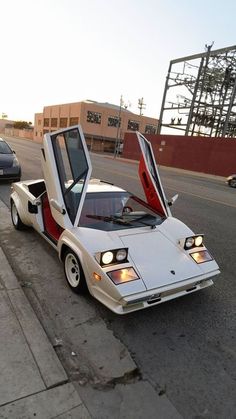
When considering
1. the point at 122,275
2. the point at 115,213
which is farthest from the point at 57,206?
the point at 122,275

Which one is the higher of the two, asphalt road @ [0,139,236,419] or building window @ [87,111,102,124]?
building window @ [87,111,102,124]

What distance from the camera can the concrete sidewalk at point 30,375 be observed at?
6.89 ft

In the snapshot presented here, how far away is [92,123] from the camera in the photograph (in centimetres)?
6022

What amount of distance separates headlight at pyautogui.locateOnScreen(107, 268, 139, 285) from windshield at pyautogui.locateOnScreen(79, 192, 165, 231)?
681mm

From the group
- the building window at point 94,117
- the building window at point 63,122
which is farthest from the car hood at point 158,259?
the building window at point 63,122

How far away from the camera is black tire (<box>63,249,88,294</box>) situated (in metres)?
3.44

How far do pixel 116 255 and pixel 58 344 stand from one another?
3.18ft

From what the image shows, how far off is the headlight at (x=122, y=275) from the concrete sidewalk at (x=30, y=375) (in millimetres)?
812

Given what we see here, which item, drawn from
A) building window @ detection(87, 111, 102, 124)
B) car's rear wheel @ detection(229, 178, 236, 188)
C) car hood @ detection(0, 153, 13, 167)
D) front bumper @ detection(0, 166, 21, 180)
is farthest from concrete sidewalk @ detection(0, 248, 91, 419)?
building window @ detection(87, 111, 102, 124)

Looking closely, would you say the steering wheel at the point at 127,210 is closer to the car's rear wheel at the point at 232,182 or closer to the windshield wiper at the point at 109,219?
the windshield wiper at the point at 109,219

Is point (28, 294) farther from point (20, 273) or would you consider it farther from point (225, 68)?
point (225, 68)

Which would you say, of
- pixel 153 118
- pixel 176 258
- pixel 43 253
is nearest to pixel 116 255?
pixel 176 258

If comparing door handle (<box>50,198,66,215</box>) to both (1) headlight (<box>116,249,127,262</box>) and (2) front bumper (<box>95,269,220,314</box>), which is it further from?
(2) front bumper (<box>95,269,220,314</box>)

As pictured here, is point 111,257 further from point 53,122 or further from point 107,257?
point 53,122
